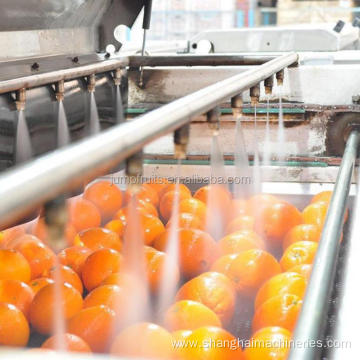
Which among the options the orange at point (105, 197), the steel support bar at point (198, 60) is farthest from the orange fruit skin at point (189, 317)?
the steel support bar at point (198, 60)

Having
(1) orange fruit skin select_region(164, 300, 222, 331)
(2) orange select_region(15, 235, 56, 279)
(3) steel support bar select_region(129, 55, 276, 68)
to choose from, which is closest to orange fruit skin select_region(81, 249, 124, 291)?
(2) orange select_region(15, 235, 56, 279)

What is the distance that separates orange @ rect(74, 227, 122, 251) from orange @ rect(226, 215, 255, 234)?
345 millimetres

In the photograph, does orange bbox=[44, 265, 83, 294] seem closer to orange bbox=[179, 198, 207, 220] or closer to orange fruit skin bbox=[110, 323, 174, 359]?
orange fruit skin bbox=[110, 323, 174, 359]

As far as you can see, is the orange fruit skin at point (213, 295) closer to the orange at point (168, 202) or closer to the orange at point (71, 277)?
the orange at point (71, 277)

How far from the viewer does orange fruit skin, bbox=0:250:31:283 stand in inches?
57.9

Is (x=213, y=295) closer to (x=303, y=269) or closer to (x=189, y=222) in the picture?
(x=303, y=269)

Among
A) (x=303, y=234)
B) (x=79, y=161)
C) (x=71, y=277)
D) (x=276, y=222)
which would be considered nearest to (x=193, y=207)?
(x=276, y=222)

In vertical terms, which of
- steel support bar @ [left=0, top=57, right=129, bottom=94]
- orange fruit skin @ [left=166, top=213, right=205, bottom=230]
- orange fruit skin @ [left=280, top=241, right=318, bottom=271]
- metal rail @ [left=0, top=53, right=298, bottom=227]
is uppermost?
steel support bar @ [left=0, top=57, right=129, bottom=94]

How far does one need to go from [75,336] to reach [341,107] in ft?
4.91

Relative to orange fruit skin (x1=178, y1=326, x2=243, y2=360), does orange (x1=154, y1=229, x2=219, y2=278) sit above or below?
above

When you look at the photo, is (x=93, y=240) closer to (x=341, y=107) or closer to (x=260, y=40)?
(x=341, y=107)

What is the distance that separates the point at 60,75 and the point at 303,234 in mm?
932

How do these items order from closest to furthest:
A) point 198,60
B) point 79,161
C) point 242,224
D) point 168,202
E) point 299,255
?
point 79,161, point 299,255, point 242,224, point 168,202, point 198,60

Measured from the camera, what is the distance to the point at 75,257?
1.63 meters
